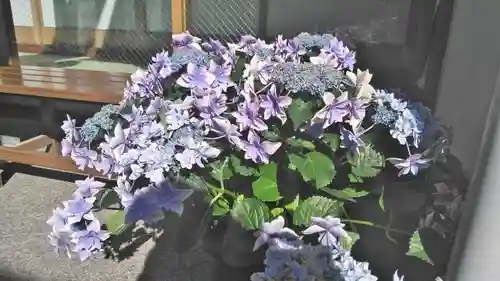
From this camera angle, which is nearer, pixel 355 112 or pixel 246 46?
pixel 355 112

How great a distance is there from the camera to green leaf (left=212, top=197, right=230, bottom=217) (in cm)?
136

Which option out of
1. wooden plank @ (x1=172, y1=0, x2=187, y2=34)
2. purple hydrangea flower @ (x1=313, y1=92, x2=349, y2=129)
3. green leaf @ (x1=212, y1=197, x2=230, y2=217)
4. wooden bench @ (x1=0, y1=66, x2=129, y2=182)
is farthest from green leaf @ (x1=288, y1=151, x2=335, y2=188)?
wooden plank @ (x1=172, y1=0, x2=187, y2=34)

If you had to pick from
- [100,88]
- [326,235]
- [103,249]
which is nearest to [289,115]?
[326,235]

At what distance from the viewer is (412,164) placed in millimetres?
1243

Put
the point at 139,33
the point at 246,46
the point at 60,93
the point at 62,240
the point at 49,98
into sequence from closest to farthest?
the point at 62,240 → the point at 246,46 → the point at 60,93 → the point at 49,98 → the point at 139,33

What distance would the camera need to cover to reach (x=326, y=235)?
1261mm

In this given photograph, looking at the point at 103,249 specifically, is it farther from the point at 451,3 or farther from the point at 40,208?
the point at 451,3

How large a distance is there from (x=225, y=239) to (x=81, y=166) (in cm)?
50

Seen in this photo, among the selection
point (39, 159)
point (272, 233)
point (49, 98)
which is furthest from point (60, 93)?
point (272, 233)

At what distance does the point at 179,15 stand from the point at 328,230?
136 cm

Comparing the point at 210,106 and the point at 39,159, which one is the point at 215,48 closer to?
the point at 210,106

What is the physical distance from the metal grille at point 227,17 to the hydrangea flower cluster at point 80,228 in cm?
151

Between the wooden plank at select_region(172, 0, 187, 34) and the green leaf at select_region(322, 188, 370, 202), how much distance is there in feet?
4.09

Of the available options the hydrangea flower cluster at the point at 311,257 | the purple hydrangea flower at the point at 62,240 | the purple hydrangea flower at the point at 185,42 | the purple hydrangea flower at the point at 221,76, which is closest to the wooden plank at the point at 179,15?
the purple hydrangea flower at the point at 185,42
